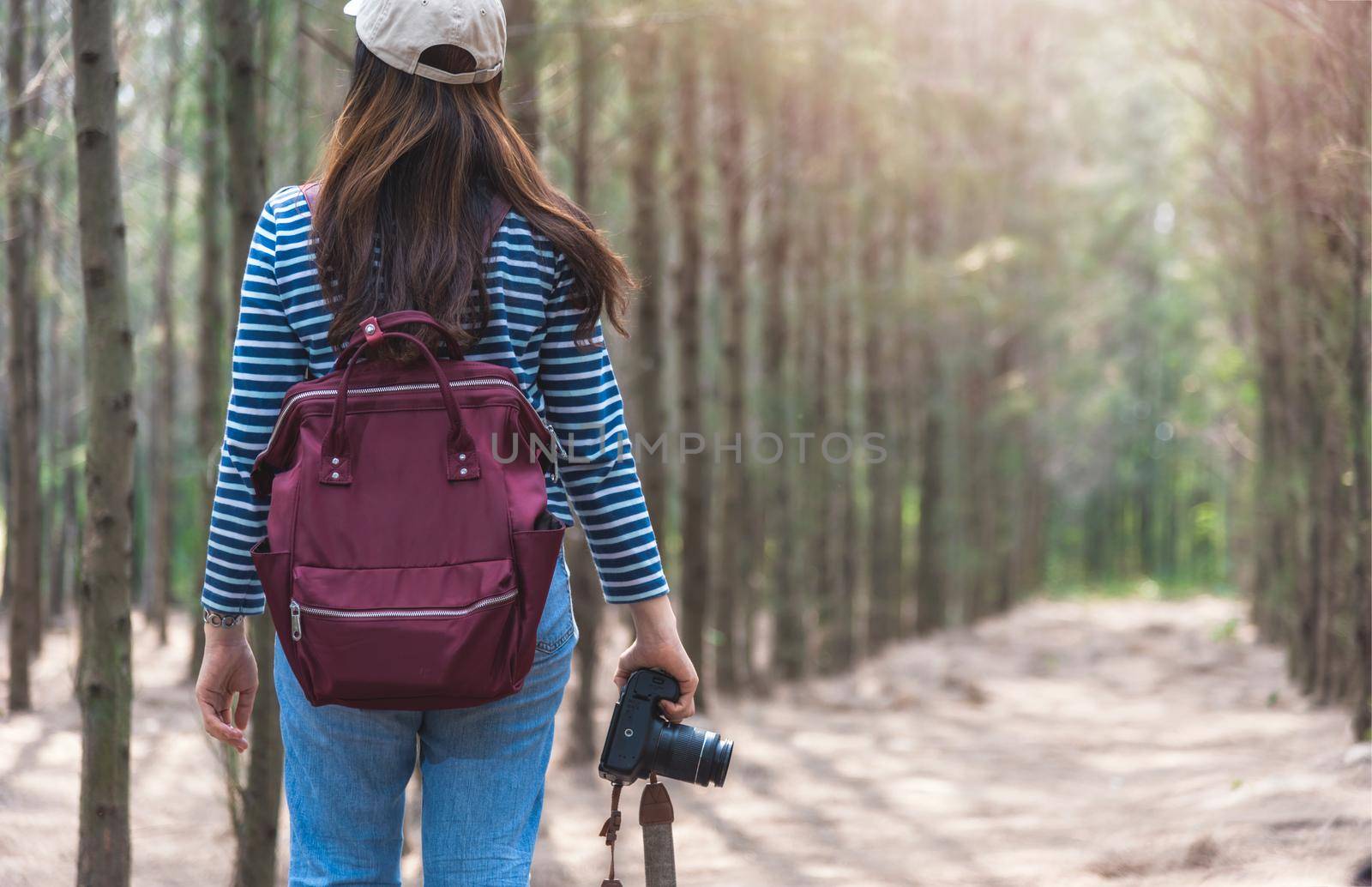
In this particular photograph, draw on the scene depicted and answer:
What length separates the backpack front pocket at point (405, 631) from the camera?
1.63 meters

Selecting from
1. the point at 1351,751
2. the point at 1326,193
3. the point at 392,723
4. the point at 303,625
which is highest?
the point at 1326,193

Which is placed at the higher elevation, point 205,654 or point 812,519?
point 205,654

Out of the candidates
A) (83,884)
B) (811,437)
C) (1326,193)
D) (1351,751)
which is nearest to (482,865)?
(83,884)

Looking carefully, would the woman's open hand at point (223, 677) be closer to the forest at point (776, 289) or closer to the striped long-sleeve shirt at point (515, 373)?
the striped long-sleeve shirt at point (515, 373)

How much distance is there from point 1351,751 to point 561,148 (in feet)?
18.3

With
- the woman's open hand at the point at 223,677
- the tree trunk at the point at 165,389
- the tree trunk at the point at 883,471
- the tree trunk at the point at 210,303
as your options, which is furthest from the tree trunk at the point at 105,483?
the tree trunk at the point at 883,471

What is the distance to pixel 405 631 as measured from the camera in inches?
64.3

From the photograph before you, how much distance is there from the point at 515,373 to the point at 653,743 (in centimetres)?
64

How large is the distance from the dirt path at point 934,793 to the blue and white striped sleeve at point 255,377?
3.28 meters

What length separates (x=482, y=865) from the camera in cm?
177

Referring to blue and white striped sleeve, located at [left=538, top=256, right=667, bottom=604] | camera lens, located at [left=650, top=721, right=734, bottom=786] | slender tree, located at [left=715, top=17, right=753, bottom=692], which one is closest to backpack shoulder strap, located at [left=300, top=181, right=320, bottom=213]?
blue and white striped sleeve, located at [left=538, top=256, right=667, bottom=604]

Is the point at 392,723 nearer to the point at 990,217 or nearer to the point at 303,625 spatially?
the point at 303,625

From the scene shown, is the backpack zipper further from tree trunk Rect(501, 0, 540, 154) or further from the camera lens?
tree trunk Rect(501, 0, 540, 154)

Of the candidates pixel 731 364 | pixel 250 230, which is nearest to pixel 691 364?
pixel 731 364
